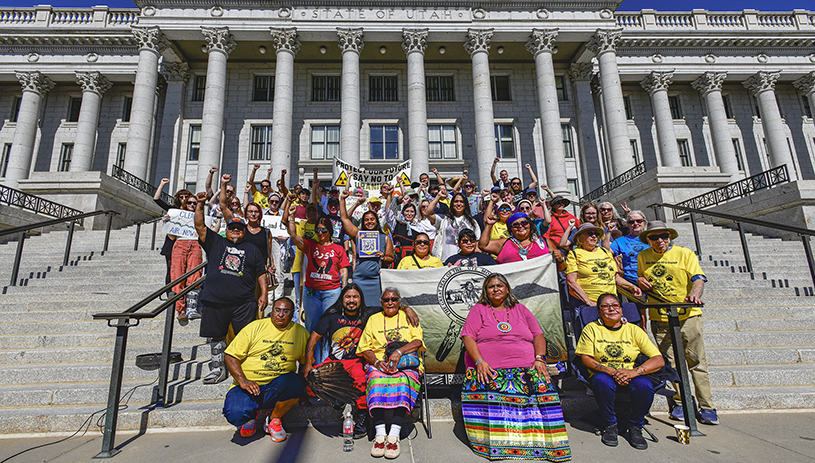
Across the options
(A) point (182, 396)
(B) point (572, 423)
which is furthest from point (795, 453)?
(A) point (182, 396)

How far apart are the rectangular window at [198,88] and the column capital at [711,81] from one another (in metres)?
33.2

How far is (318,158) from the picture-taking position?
82.1 feet

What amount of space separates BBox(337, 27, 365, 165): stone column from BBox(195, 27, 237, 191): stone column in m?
6.39

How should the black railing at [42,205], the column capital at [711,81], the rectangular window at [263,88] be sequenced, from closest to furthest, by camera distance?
the black railing at [42,205]
the rectangular window at [263,88]
the column capital at [711,81]

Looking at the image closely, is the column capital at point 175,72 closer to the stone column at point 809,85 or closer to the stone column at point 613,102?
the stone column at point 613,102

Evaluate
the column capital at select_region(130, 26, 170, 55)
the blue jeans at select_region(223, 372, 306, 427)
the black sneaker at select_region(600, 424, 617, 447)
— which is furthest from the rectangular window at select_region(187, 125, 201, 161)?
the black sneaker at select_region(600, 424, 617, 447)

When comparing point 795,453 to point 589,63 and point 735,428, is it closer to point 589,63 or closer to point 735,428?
point 735,428

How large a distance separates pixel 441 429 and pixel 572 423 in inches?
58.9

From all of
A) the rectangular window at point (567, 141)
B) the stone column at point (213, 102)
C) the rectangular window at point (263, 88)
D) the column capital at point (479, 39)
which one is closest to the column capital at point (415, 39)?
the column capital at point (479, 39)

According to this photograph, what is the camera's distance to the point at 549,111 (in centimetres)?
2153

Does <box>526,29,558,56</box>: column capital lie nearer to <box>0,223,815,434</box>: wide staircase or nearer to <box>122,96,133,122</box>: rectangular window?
<box>0,223,815,434</box>: wide staircase

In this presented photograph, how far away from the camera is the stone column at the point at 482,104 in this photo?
20.5 m

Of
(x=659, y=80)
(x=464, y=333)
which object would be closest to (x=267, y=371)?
(x=464, y=333)

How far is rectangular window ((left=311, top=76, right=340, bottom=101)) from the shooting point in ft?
84.8
